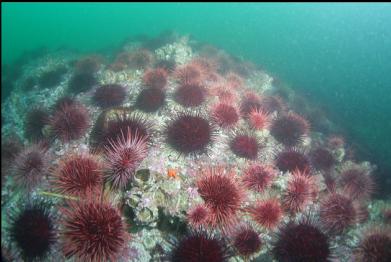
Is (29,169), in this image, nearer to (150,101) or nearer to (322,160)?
(150,101)

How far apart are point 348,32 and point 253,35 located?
17371 millimetres

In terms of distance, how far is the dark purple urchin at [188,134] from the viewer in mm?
7797

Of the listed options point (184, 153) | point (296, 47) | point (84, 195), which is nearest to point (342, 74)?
point (296, 47)

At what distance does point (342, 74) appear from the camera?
84.6 feet

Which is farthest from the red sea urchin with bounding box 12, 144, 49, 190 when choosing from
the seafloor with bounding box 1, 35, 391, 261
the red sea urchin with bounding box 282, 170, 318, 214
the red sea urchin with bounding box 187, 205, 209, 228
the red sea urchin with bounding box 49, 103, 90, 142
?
the red sea urchin with bounding box 282, 170, 318, 214

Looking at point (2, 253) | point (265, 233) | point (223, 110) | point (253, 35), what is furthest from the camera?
point (253, 35)

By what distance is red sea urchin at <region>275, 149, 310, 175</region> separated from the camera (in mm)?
8648

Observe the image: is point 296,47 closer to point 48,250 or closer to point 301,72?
point 301,72

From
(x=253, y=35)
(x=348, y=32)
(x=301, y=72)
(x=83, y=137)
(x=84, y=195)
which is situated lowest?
(x=253, y=35)

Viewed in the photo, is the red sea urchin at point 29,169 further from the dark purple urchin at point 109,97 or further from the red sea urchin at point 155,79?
the red sea urchin at point 155,79

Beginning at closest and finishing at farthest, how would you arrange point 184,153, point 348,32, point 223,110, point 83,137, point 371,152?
point 184,153
point 83,137
point 223,110
point 371,152
point 348,32

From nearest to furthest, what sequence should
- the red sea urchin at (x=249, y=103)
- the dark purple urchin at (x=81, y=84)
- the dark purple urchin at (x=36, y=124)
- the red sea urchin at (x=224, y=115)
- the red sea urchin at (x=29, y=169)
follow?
the red sea urchin at (x=29, y=169)
the red sea urchin at (x=224, y=115)
the dark purple urchin at (x=36, y=124)
the red sea urchin at (x=249, y=103)
the dark purple urchin at (x=81, y=84)

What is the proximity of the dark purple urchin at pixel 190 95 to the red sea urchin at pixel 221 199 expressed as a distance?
13.1 ft

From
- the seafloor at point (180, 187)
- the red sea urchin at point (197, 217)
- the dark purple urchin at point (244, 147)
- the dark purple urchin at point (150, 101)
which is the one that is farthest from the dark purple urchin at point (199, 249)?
the dark purple urchin at point (150, 101)
